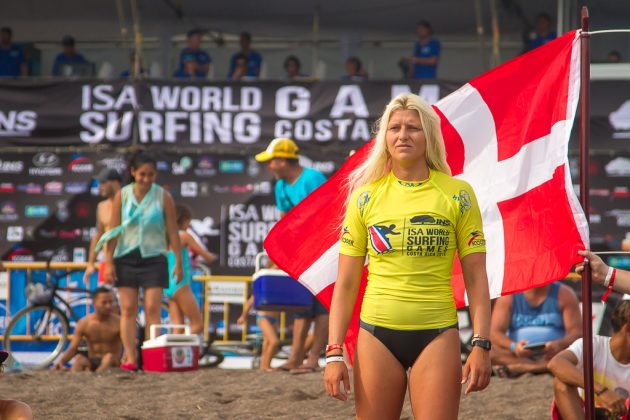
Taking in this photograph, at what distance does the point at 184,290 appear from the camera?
10.1 m

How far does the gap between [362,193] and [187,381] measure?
15.2 ft

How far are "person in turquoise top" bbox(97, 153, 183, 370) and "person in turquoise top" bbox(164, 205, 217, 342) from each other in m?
0.21

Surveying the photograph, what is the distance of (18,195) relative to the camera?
12.9m

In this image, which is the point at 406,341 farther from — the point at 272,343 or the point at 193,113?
the point at 193,113

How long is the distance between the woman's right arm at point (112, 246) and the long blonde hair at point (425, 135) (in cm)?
541

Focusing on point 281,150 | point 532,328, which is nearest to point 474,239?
point 281,150

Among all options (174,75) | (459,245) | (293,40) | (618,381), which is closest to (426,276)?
(459,245)

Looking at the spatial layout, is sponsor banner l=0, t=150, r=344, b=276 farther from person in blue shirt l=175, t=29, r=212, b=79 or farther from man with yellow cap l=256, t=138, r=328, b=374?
man with yellow cap l=256, t=138, r=328, b=374

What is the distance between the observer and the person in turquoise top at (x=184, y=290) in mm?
10102

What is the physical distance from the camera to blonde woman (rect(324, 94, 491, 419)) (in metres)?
3.90

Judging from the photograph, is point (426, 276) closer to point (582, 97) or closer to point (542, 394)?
point (582, 97)

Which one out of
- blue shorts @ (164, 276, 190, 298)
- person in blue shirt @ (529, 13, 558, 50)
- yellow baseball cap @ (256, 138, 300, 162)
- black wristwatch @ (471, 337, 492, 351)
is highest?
person in blue shirt @ (529, 13, 558, 50)

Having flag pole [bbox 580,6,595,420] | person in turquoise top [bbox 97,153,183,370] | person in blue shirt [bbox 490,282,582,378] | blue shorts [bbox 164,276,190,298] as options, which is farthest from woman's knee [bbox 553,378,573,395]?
blue shorts [bbox 164,276,190,298]

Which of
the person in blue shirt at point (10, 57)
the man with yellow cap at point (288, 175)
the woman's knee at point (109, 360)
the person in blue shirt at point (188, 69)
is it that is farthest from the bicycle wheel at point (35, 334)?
the person in blue shirt at point (10, 57)
